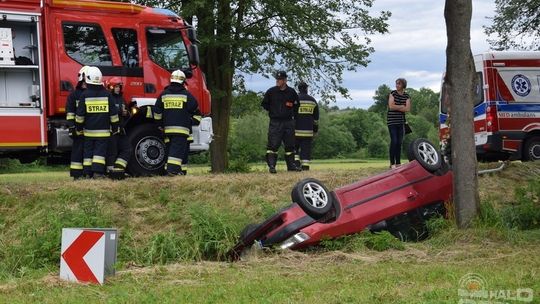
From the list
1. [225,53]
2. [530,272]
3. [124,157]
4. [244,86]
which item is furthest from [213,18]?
[530,272]

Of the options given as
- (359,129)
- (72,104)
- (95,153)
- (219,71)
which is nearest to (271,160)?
(95,153)

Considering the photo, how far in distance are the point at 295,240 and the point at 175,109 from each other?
13.2 ft

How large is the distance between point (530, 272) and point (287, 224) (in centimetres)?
288

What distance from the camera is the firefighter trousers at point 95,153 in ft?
36.0

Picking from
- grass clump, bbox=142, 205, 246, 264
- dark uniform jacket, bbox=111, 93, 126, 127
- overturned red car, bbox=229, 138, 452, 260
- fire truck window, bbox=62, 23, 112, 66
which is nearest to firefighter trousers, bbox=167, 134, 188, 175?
dark uniform jacket, bbox=111, 93, 126, 127

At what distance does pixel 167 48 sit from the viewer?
12406 millimetres

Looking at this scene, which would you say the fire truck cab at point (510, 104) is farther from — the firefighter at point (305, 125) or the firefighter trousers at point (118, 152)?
the firefighter trousers at point (118, 152)

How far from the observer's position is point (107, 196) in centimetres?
974

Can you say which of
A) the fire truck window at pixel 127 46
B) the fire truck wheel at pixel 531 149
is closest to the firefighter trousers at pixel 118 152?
the fire truck window at pixel 127 46

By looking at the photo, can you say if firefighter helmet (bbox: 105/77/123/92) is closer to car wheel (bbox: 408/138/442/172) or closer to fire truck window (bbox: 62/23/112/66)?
fire truck window (bbox: 62/23/112/66)

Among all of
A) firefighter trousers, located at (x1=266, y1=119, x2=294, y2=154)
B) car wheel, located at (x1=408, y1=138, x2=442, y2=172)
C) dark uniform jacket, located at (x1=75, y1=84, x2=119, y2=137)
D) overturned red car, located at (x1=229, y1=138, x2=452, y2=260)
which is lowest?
overturned red car, located at (x1=229, y1=138, x2=452, y2=260)

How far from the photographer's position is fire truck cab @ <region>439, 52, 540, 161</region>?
625 inches

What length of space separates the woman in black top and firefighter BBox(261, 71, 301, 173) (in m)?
1.75

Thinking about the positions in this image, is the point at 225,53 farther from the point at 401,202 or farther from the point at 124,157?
the point at 401,202
